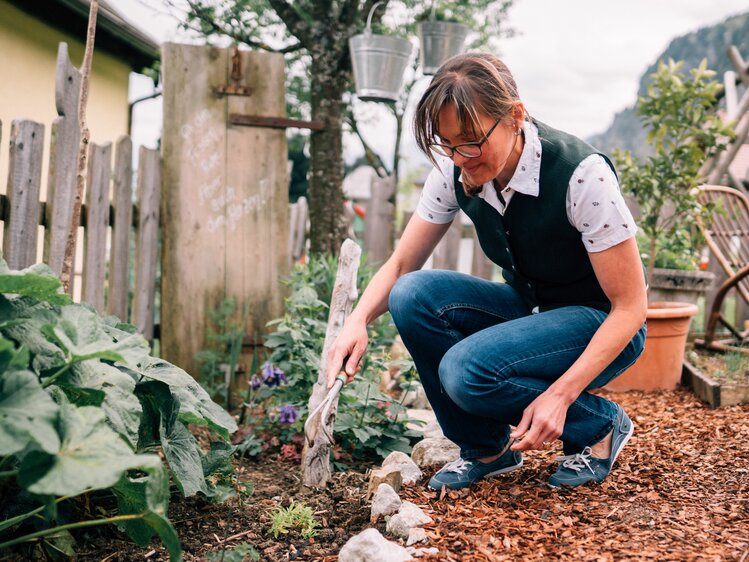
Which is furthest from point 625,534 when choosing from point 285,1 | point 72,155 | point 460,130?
point 285,1

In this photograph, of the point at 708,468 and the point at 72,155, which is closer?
the point at 708,468

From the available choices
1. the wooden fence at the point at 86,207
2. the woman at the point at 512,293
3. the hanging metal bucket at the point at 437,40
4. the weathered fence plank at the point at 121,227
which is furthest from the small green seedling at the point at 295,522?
the hanging metal bucket at the point at 437,40

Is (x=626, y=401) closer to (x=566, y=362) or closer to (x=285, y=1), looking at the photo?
(x=566, y=362)

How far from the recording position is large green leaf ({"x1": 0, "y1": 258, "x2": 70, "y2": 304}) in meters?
1.45

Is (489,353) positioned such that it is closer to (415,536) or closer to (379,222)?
(415,536)

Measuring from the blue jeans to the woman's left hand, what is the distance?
5.3 inches

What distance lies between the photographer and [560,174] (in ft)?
6.54

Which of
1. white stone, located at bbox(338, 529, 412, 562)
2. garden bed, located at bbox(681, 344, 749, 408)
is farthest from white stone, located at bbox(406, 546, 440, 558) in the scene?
garden bed, located at bbox(681, 344, 749, 408)

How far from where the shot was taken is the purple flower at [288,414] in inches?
105

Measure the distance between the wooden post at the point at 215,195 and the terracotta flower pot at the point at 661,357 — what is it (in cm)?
195

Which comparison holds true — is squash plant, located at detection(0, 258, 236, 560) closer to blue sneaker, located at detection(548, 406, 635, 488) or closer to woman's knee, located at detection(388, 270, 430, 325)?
woman's knee, located at detection(388, 270, 430, 325)

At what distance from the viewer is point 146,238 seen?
368cm

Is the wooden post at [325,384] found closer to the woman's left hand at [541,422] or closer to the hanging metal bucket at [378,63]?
the woman's left hand at [541,422]

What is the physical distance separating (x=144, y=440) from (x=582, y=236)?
4.37 ft
